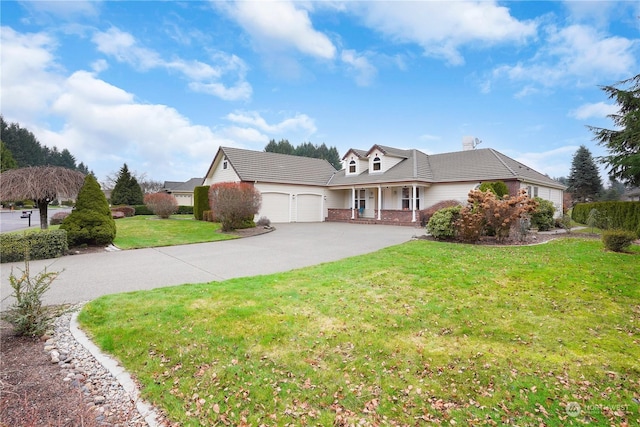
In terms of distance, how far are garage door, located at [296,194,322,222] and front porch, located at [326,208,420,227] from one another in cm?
96

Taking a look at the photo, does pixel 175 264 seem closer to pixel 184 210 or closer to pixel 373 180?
pixel 373 180

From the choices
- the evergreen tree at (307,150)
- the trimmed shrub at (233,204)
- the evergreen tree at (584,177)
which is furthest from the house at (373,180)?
the evergreen tree at (307,150)

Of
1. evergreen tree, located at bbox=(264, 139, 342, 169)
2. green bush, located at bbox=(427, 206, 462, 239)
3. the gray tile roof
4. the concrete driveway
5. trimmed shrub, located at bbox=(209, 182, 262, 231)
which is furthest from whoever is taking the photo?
evergreen tree, located at bbox=(264, 139, 342, 169)

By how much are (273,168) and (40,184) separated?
14.9 meters

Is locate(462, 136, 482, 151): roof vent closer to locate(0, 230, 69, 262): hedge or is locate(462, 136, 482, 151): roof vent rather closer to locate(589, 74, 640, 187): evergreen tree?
locate(589, 74, 640, 187): evergreen tree

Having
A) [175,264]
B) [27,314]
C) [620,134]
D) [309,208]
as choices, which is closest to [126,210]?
[309,208]

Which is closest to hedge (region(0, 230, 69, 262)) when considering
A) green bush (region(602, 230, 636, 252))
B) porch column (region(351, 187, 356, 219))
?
green bush (region(602, 230, 636, 252))

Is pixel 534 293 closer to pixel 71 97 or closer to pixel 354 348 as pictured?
pixel 354 348

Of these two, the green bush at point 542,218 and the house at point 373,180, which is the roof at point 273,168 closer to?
the house at point 373,180

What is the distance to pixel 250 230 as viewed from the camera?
17.2 m

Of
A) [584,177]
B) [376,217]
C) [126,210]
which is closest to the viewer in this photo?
[376,217]

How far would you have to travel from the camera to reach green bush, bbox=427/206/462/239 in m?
11.7

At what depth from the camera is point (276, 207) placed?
23578mm

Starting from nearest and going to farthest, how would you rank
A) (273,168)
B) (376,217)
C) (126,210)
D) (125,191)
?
(376,217), (273,168), (126,210), (125,191)
